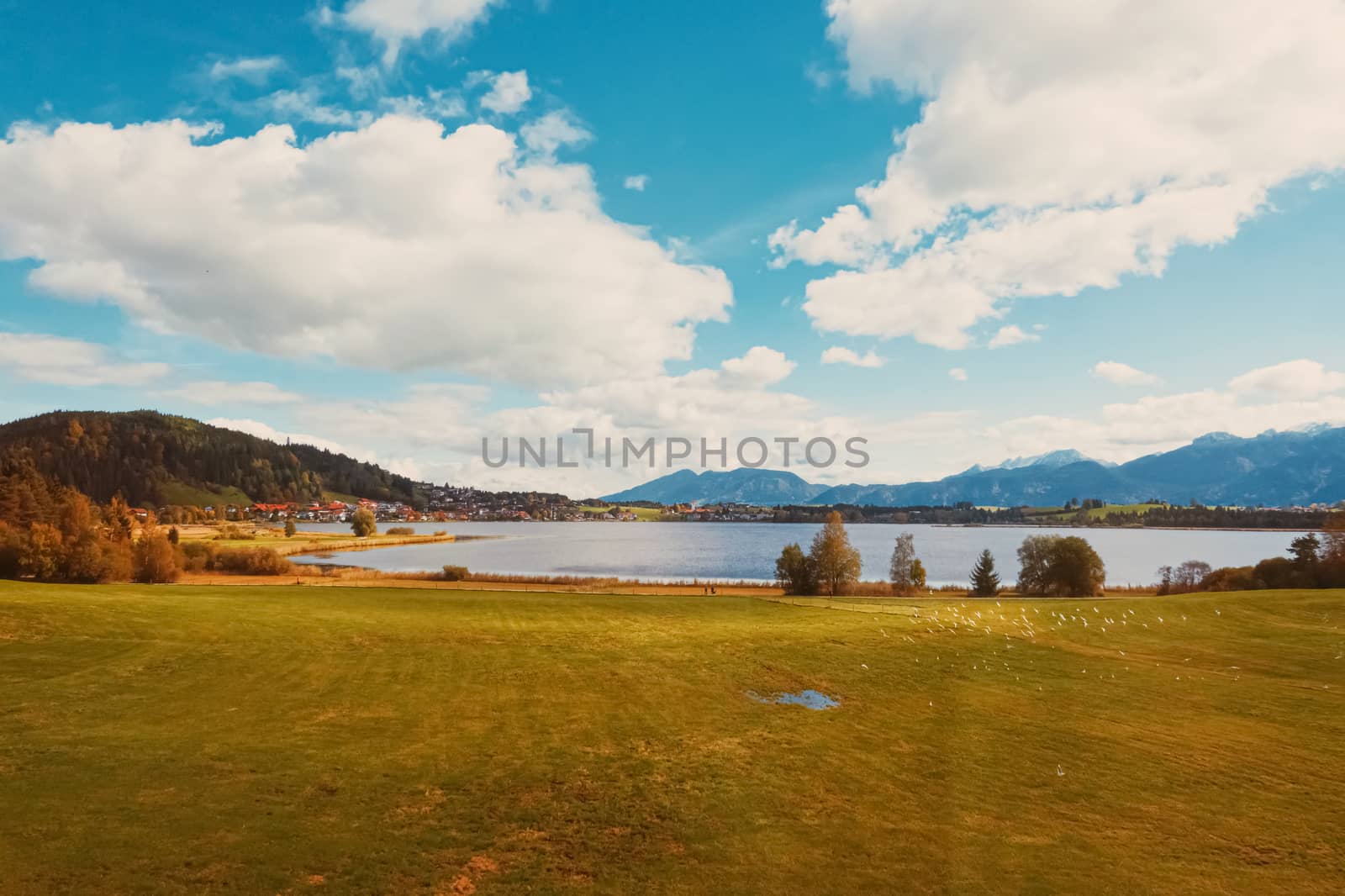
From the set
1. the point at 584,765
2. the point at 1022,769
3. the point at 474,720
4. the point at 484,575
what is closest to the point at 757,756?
the point at 584,765

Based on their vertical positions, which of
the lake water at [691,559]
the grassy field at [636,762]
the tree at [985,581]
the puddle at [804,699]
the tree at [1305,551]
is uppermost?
the tree at [1305,551]

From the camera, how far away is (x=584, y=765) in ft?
52.0

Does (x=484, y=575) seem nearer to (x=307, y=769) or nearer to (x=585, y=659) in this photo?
(x=585, y=659)

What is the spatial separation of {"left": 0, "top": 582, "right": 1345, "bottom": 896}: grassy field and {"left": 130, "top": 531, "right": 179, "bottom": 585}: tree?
2892cm

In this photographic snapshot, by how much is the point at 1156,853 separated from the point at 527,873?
38.4 feet

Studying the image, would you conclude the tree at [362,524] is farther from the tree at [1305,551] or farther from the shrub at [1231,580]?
the tree at [1305,551]

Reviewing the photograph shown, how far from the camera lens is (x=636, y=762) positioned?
16.3 m

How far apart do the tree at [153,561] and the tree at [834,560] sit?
198ft

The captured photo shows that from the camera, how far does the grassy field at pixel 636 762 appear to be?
446 inches

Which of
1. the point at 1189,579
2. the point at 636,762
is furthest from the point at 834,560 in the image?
the point at 636,762

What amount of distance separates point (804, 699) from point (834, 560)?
47.7 meters

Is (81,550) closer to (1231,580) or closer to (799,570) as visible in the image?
(799,570)

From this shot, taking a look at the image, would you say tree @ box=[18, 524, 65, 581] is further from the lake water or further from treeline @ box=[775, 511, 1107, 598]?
treeline @ box=[775, 511, 1107, 598]

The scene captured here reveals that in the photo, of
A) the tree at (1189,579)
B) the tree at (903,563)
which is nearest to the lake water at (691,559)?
the tree at (1189,579)
